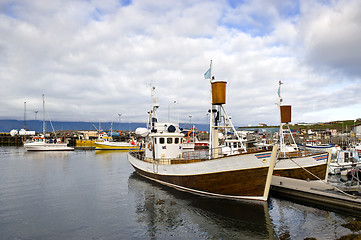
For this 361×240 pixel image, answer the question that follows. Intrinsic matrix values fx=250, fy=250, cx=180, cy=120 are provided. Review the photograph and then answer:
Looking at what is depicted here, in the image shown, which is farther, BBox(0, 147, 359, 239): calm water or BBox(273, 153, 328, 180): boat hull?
BBox(273, 153, 328, 180): boat hull

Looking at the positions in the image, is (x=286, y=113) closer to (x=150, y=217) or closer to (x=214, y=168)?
(x=214, y=168)

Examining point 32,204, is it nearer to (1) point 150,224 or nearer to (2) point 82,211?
(2) point 82,211

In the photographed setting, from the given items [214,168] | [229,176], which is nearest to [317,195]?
[229,176]

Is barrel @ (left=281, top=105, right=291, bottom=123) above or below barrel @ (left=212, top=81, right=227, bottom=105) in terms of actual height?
below

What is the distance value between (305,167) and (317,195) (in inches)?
212

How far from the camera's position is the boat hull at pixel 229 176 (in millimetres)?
16859

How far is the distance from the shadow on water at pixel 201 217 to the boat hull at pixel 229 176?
2.08 feet

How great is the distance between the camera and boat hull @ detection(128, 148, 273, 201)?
16.9 meters

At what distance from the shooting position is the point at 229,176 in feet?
58.1

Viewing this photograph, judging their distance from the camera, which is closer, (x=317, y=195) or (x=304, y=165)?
(x=317, y=195)

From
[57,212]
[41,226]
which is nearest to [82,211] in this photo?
[57,212]

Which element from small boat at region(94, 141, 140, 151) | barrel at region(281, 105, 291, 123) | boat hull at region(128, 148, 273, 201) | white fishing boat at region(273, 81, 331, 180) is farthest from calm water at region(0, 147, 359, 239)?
small boat at region(94, 141, 140, 151)

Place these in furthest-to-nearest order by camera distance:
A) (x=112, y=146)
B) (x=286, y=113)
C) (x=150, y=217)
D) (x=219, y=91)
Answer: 1. (x=112, y=146)
2. (x=286, y=113)
3. (x=219, y=91)
4. (x=150, y=217)

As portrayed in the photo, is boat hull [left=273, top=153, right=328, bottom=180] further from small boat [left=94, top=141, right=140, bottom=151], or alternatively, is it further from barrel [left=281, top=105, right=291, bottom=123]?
small boat [left=94, top=141, right=140, bottom=151]
